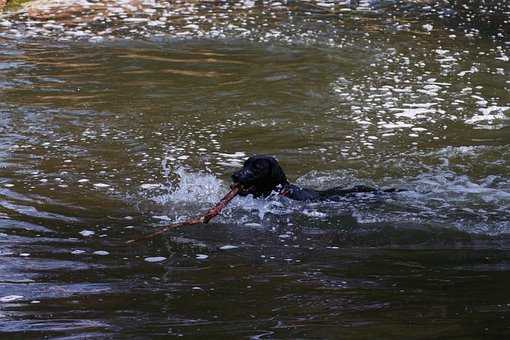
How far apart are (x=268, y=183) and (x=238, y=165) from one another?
6.49 ft

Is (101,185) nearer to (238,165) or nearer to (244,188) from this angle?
(238,165)

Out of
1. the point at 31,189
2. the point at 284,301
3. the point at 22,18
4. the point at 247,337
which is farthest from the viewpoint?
the point at 22,18

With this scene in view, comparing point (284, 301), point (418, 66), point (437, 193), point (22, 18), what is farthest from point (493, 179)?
point (22, 18)

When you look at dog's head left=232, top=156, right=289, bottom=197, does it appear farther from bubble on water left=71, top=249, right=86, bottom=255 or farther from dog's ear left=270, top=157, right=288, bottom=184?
bubble on water left=71, top=249, right=86, bottom=255

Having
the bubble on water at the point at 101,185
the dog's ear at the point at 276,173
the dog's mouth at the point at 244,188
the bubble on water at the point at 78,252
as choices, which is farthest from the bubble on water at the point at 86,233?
the dog's ear at the point at 276,173

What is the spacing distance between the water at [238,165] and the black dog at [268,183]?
119 mm

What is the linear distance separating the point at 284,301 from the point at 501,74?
1041 centimetres

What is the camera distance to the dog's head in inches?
278

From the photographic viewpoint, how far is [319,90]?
42.2ft

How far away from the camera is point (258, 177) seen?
7141mm

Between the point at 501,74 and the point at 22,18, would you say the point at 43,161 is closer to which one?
the point at 501,74

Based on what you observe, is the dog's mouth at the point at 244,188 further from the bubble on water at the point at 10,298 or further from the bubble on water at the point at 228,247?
the bubble on water at the point at 10,298

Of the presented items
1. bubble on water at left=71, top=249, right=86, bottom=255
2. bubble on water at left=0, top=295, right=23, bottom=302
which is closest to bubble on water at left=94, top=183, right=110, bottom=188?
bubble on water at left=71, top=249, right=86, bottom=255

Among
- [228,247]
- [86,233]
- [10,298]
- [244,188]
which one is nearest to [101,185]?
[86,233]
